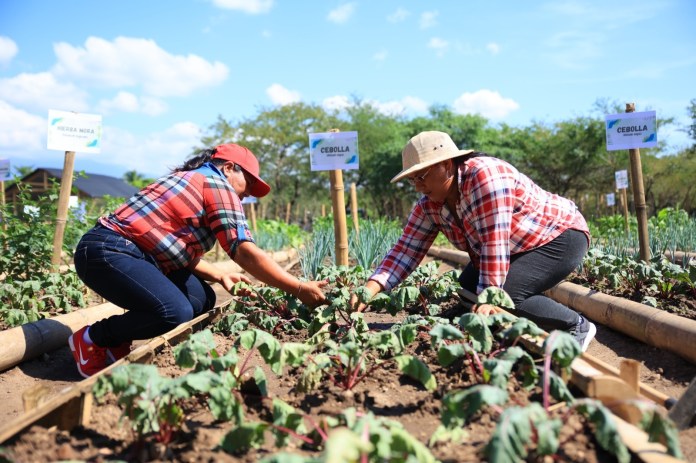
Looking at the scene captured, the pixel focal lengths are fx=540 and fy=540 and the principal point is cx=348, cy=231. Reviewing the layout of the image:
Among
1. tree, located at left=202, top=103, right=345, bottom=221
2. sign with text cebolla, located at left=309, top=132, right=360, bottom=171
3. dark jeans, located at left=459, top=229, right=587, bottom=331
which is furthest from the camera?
tree, located at left=202, top=103, right=345, bottom=221

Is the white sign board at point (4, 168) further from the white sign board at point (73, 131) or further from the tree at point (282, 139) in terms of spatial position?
the tree at point (282, 139)

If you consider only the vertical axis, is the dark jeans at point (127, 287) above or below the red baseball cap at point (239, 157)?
below

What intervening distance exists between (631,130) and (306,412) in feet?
13.1

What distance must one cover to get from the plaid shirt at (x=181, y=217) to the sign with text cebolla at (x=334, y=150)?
199 cm

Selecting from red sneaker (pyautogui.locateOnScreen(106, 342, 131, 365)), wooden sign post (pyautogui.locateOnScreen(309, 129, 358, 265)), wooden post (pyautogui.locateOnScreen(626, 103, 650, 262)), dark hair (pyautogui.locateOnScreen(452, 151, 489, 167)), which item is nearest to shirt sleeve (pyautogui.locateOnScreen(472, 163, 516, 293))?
dark hair (pyautogui.locateOnScreen(452, 151, 489, 167))

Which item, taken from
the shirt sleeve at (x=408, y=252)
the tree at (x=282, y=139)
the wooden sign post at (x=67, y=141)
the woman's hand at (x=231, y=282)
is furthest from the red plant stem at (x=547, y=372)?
the tree at (x=282, y=139)

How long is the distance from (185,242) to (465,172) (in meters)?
1.48

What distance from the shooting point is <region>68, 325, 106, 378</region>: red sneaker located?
279cm

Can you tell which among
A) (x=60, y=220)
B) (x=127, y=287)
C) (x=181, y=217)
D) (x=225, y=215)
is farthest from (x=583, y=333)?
(x=60, y=220)

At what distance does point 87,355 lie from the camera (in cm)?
279

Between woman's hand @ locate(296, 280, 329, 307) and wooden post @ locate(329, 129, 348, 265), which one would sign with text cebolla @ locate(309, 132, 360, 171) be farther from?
woman's hand @ locate(296, 280, 329, 307)

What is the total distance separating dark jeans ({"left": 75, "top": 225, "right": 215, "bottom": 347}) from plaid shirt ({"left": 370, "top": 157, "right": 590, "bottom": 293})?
1108mm

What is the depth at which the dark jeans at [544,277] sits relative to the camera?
108 inches

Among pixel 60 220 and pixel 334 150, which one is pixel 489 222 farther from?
pixel 60 220
